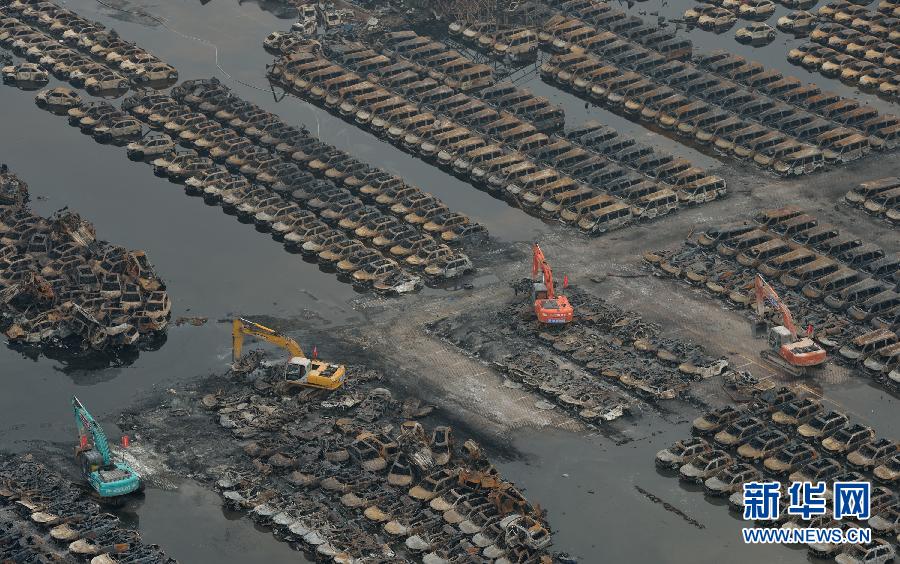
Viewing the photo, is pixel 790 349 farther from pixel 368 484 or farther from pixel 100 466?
pixel 100 466

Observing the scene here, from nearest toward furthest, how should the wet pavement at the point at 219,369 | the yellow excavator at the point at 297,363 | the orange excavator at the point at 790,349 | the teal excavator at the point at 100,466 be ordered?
the wet pavement at the point at 219,369, the teal excavator at the point at 100,466, the yellow excavator at the point at 297,363, the orange excavator at the point at 790,349

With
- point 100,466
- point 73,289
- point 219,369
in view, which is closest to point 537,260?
point 219,369

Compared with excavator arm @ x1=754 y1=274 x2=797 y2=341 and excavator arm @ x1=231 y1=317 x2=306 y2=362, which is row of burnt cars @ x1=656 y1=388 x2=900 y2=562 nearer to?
excavator arm @ x1=754 y1=274 x2=797 y2=341

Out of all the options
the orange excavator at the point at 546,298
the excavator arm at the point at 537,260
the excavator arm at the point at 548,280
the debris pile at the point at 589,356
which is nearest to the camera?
the debris pile at the point at 589,356

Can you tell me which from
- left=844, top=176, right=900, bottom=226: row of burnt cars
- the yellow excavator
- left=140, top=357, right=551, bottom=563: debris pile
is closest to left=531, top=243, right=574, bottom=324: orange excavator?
left=140, top=357, right=551, bottom=563: debris pile

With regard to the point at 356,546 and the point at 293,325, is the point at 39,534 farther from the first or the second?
the point at 293,325

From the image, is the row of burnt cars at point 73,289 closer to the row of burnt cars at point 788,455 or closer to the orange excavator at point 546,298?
the orange excavator at point 546,298

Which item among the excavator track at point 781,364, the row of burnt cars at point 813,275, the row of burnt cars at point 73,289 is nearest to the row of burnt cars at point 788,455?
the excavator track at point 781,364

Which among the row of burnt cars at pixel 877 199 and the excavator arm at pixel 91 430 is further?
the row of burnt cars at pixel 877 199
